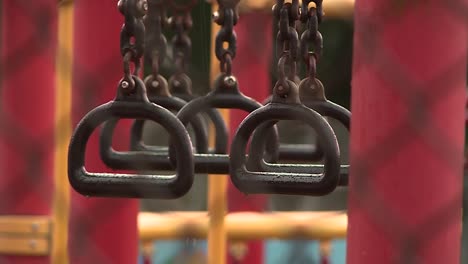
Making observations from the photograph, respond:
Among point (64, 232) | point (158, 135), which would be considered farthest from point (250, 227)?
point (158, 135)

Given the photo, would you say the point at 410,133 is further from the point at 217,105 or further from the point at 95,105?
the point at 95,105

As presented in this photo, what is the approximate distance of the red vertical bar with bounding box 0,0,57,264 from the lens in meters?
1.50

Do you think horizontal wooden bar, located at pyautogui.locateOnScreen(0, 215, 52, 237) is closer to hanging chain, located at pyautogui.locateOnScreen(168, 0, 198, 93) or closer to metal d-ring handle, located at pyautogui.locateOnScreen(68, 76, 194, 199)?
hanging chain, located at pyautogui.locateOnScreen(168, 0, 198, 93)

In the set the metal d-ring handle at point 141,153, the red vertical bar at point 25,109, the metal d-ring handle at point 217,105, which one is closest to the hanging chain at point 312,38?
the metal d-ring handle at point 217,105

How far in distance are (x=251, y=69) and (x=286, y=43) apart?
1053 mm

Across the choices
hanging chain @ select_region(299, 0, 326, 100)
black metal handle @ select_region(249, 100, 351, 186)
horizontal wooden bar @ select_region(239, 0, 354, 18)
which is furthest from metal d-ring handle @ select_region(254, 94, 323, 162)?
horizontal wooden bar @ select_region(239, 0, 354, 18)

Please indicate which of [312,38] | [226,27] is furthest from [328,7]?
[312,38]

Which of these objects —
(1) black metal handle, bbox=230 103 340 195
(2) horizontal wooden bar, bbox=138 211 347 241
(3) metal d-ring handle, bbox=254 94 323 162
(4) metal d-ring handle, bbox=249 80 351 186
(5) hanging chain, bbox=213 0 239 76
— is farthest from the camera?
(2) horizontal wooden bar, bbox=138 211 347 241

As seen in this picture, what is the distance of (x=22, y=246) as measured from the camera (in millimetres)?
1540

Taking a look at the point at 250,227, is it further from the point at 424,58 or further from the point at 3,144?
the point at 424,58

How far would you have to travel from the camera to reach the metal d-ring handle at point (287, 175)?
842 millimetres

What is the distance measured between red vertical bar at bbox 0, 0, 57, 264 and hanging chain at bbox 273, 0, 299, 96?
73cm

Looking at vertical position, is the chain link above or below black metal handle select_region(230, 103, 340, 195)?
above

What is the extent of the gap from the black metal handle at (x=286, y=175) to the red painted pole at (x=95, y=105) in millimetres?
499
